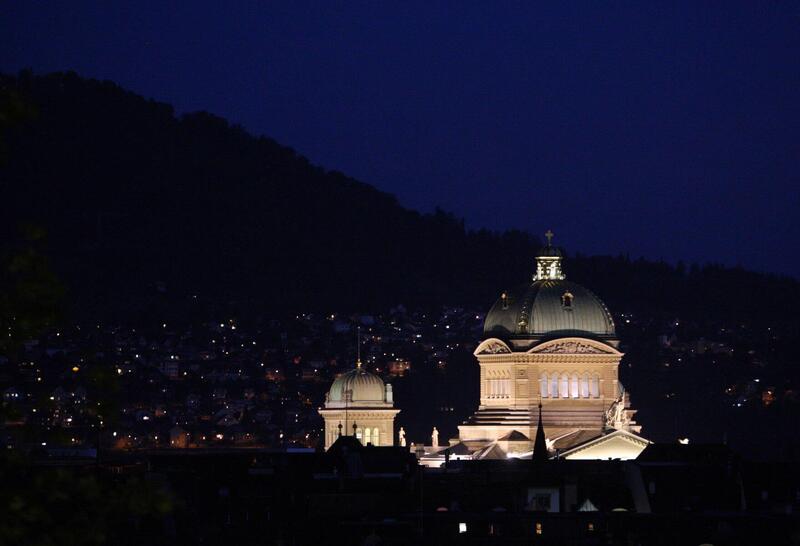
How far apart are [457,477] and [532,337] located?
2755 cm

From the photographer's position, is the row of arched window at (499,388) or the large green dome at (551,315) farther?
the row of arched window at (499,388)

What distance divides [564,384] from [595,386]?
1330 mm

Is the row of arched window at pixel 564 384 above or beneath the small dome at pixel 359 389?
beneath

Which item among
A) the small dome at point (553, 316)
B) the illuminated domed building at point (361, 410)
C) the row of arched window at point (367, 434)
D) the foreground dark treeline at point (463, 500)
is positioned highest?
the small dome at point (553, 316)

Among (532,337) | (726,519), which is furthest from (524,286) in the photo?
(726,519)

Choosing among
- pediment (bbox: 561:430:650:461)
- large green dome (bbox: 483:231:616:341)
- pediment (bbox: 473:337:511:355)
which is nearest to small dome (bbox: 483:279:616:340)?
large green dome (bbox: 483:231:616:341)

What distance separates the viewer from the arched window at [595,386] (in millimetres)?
122750

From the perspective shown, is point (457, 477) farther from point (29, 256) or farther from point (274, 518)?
point (29, 256)

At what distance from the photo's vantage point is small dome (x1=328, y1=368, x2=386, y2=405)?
130125 millimetres

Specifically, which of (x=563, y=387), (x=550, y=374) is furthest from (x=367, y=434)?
(x=563, y=387)

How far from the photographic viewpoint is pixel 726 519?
71.1 metres

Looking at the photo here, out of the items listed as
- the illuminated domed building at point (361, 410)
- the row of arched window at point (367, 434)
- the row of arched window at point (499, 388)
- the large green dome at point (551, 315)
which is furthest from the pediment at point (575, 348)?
the row of arched window at point (367, 434)

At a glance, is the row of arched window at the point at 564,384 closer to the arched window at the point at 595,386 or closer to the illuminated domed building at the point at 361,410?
the arched window at the point at 595,386

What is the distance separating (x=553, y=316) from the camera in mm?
123062
